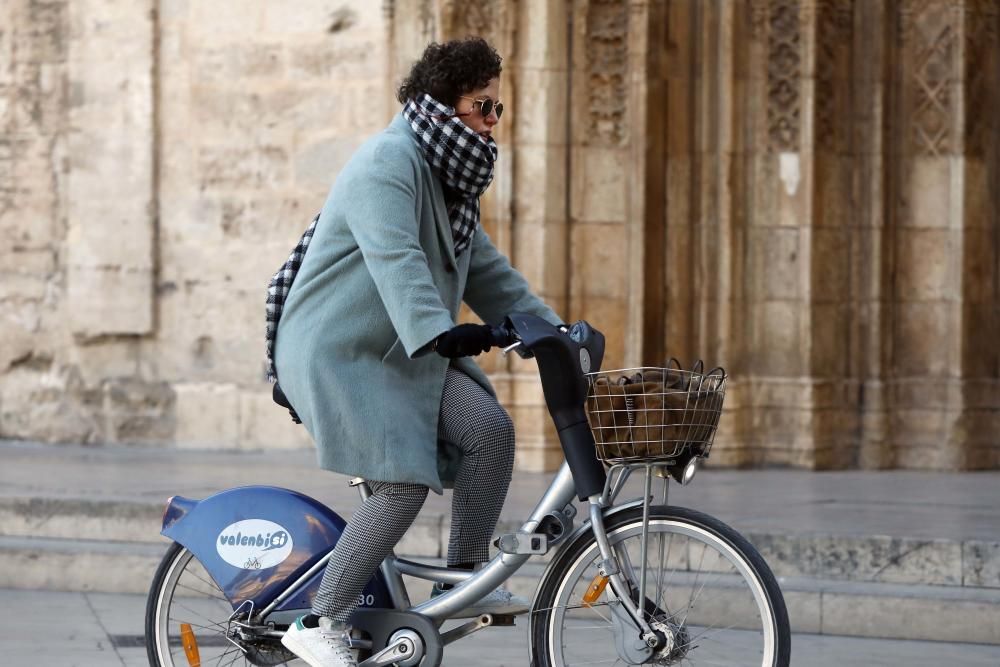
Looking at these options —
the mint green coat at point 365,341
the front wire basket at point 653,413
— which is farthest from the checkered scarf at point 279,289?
the front wire basket at point 653,413

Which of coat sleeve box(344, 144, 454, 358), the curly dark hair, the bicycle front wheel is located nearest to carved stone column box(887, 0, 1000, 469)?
the bicycle front wheel

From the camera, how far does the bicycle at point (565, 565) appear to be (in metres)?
4.06

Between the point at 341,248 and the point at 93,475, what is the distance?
5.05m

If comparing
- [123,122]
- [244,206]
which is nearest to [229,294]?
[244,206]

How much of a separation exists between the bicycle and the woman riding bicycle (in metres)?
0.12

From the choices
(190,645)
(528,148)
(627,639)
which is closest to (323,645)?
(190,645)

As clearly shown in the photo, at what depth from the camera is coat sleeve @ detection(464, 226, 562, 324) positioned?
4.58 metres

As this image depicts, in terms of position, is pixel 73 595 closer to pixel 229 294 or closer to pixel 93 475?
pixel 93 475

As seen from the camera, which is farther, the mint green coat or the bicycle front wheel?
the mint green coat

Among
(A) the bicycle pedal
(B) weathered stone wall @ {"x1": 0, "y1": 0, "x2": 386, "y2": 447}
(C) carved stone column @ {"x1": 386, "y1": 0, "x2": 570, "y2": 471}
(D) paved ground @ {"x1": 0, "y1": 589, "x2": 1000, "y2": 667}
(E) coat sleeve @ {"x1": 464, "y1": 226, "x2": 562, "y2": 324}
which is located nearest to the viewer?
(A) the bicycle pedal

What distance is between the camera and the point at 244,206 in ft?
36.7

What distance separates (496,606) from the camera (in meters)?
4.37

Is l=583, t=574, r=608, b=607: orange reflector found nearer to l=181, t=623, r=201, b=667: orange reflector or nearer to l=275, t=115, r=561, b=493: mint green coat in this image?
l=275, t=115, r=561, b=493: mint green coat

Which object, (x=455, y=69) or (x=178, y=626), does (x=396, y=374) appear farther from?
(x=178, y=626)
